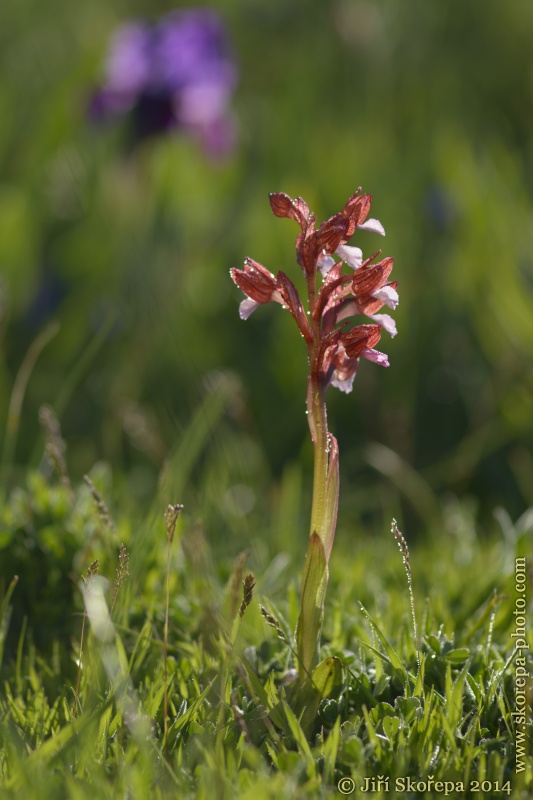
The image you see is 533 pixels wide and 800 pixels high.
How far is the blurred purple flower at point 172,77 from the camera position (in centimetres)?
312

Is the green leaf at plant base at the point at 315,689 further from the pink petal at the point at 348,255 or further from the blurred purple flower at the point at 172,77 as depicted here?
the blurred purple flower at the point at 172,77

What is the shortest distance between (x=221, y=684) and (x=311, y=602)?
132 millimetres

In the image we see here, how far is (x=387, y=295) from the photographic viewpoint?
3.42ft

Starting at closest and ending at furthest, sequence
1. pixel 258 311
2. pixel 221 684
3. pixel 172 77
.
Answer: pixel 221 684 < pixel 258 311 < pixel 172 77

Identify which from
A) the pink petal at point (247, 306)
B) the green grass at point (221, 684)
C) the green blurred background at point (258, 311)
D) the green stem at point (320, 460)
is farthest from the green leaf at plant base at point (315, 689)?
the green blurred background at point (258, 311)

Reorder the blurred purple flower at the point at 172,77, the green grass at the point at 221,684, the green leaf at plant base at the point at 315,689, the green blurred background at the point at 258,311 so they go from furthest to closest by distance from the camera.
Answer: the blurred purple flower at the point at 172,77
the green blurred background at the point at 258,311
the green leaf at plant base at the point at 315,689
the green grass at the point at 221,684

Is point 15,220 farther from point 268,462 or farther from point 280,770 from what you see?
point 280,770

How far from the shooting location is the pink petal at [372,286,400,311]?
104 centimetres

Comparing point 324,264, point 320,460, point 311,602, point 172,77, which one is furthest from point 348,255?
point 172,77

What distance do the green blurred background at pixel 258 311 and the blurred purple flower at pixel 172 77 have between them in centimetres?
8

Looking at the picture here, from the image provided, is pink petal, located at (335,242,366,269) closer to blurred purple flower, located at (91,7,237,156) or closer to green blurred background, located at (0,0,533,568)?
green blurred background, located at (0,0,533,568)

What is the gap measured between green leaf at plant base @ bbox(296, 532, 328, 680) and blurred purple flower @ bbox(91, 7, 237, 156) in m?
2.29

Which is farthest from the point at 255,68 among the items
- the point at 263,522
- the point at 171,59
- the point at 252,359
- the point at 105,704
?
the point at 105,704

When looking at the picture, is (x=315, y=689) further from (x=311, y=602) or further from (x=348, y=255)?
(x=348, y=255)
